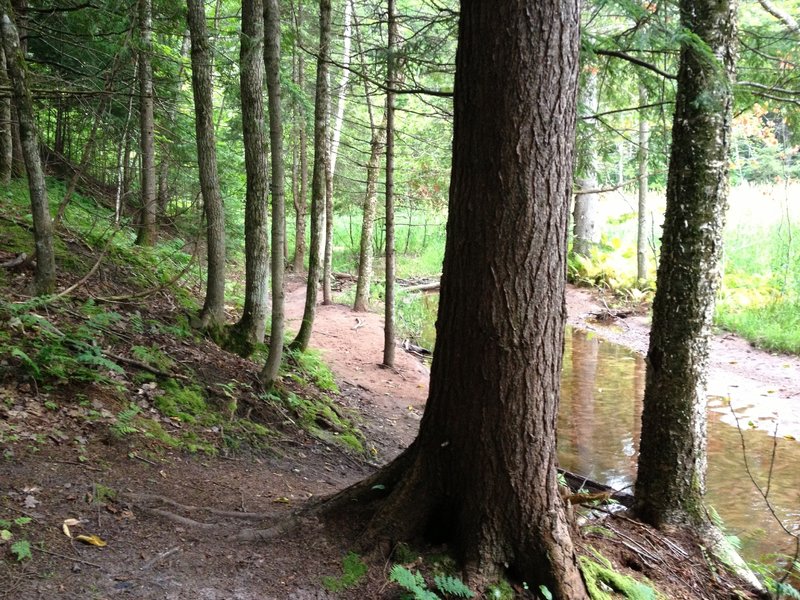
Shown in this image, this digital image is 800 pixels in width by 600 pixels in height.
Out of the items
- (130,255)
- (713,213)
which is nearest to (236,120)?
(130,255)

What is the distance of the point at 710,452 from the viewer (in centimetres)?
825

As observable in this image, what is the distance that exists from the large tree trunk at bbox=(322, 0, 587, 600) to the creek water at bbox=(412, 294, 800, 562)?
244cm

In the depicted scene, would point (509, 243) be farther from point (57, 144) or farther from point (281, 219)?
point (57, 144)

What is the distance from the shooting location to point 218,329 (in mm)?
8211

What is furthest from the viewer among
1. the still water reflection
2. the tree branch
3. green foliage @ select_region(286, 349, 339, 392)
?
green foliage @ select_region(286, 349, 339, 392)

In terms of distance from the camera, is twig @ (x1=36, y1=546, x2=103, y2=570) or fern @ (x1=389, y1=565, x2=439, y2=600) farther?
twig @ (x1=36, y1=546, x2=103, y2=570)

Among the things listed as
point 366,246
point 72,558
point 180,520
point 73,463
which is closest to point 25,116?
point 73,463

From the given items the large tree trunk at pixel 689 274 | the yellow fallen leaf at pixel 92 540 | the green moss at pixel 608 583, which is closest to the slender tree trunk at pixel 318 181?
the large tree trunk at pixel 689 274

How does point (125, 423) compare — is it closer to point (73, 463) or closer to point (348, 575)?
point (73, 463)

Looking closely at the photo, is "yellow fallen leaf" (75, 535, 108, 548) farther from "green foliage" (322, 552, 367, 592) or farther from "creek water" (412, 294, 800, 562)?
"creek water" (412, 294, 800, 562)

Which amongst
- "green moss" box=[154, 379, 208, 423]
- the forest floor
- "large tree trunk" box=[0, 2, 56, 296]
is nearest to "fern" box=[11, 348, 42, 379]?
the forest floor

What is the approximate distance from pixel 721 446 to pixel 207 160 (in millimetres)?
8108

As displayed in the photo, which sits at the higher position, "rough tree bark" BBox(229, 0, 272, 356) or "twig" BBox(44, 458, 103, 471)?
"rough tree bark" BBox(229, 0, 272, 356)

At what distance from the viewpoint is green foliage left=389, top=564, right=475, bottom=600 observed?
2.95 metres
